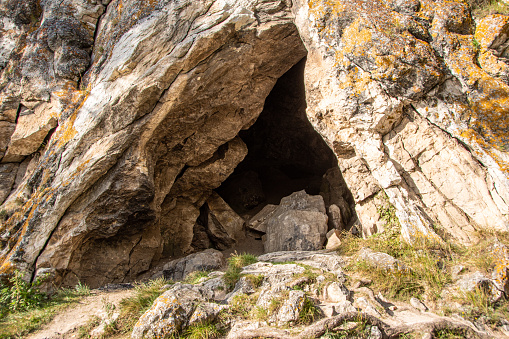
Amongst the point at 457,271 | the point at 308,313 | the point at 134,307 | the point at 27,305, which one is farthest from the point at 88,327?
the point at 457,271

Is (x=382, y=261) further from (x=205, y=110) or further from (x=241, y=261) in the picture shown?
(x=205, y=110)

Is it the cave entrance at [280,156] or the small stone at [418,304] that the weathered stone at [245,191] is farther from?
the small stone at [418,304]

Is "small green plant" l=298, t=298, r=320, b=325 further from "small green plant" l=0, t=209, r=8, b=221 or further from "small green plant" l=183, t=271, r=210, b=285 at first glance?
"small green plant" l=0, t=209, r=8, b=221

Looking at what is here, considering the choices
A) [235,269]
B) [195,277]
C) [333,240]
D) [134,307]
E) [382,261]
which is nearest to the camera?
[134,307]

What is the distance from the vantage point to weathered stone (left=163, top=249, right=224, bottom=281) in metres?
6.52

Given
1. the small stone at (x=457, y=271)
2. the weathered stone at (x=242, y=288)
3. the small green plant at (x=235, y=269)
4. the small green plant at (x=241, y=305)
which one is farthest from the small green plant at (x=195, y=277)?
the small stone at (x=457, y=271)

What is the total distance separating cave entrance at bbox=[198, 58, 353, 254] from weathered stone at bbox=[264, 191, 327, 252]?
1.71 meters

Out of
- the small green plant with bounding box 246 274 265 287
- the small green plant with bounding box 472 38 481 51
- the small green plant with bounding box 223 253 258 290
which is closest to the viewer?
the small green plant with bounding box 246 274 265 287

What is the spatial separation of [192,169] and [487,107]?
245 inches

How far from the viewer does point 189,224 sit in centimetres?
838

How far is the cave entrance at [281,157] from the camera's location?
9.91 metres

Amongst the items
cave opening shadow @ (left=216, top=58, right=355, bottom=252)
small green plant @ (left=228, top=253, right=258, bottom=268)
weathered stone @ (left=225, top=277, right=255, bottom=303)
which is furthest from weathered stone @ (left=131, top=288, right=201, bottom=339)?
cave opening shadow @ (left=216, top=58, right=355, bottom=252)

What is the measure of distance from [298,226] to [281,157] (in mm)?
4538

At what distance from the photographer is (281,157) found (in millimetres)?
11188
